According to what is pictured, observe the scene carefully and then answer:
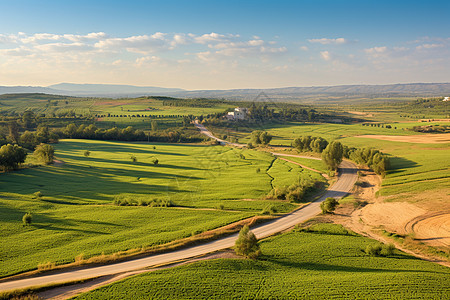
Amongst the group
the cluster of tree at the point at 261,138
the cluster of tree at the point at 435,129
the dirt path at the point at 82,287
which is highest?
the cluster of tree at the point at 435,129

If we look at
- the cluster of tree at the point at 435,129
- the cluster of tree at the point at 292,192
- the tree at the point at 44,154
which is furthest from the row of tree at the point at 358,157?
the tree at the point at 44,154

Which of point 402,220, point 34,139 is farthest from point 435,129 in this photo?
point 34,139

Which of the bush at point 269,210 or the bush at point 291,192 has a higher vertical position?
the bush at point 291,192

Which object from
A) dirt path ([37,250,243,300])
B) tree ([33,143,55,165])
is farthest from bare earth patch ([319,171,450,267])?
tree ([33,143,55,165])

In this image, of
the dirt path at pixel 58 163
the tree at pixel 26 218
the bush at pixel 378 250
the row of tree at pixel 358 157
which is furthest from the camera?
the dirt path at pixel 58 163

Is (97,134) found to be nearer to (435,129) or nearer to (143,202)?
(143,202)

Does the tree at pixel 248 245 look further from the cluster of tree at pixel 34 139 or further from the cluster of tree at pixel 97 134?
the cluster of tree at pixel 97 134
